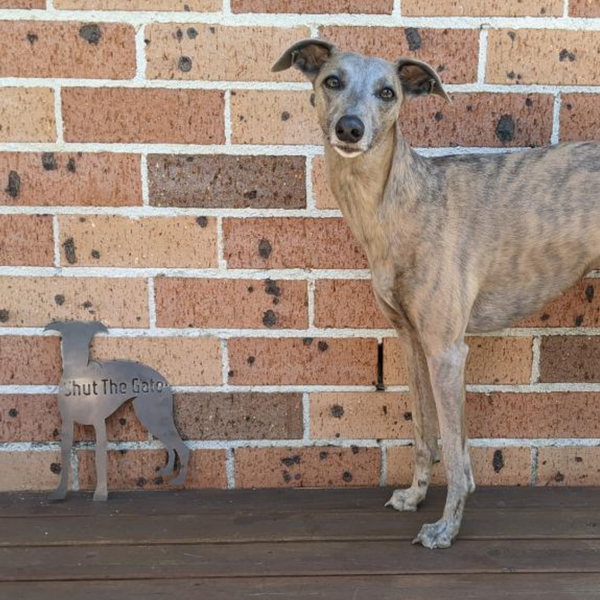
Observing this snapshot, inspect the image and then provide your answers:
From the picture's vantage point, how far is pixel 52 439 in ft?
7.79

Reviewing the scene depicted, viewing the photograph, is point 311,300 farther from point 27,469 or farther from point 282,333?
point 27,469

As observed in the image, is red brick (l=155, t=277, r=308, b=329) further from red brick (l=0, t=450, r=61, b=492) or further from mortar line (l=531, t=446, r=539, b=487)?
mortar line (l=531, t=446, r=539, b=487)

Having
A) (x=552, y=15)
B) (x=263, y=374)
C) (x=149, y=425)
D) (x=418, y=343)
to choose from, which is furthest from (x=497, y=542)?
(x=552, y=15)

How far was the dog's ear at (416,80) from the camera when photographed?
1931mm

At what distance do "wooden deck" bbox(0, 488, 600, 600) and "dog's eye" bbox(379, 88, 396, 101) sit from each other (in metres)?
1.26

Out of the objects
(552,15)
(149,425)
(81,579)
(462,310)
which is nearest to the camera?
(81,579)

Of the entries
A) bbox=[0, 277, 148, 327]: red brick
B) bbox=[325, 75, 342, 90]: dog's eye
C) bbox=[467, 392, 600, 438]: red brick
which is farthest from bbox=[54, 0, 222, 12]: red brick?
bbox=[467, 392, 600, 438]: red brick

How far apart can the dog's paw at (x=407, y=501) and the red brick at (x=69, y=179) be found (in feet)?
4.14

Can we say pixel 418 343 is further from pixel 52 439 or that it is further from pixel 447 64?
pixel 52 439

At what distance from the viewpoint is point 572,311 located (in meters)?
2.33

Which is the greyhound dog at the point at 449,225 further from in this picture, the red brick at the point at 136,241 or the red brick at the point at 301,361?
the red brick at the point at 136,241

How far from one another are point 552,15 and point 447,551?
1.64 meters

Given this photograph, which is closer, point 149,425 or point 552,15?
point 552,15

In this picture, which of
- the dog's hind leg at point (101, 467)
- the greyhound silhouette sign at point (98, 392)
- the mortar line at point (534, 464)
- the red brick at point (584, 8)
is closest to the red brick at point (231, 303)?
the greyhound silhouette sign at point (98, 392)
